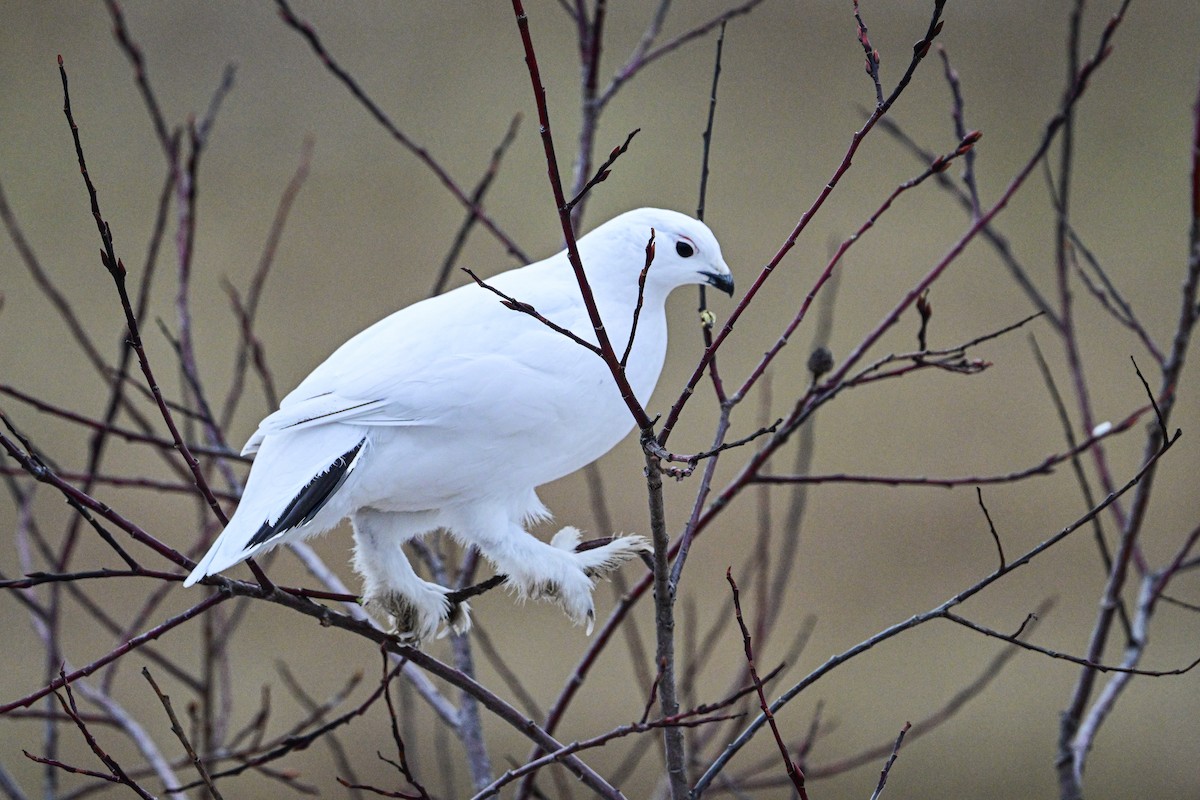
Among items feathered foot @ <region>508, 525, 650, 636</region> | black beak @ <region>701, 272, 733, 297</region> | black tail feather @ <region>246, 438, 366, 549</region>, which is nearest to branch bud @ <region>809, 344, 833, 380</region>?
black beak @ <region>701, 272, 733, 297</region>

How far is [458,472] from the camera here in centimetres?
93

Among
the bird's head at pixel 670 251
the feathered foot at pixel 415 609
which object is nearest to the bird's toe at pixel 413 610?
the feathered foot at pixel 415 609

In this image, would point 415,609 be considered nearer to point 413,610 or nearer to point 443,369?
point 413,610

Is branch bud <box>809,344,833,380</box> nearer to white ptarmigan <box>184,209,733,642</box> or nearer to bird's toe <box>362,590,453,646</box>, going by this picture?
white ptarmigan <box>184,209,733,642</box>

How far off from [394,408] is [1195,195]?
727 mm

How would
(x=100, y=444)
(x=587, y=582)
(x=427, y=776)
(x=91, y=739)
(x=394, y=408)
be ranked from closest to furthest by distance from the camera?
(x=91, y=739), (x=394, y=408), (x=587, y=582), (x=100, y=444), (x=427, y=776)

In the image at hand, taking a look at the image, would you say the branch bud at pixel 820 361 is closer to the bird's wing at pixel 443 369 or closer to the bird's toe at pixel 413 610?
the bird's wing at pixel 443 369

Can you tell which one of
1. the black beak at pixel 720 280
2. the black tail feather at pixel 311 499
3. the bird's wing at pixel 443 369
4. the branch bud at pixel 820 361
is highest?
the black beak at pixel 720 280

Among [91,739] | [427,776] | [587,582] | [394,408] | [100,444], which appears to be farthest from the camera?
[427,776]

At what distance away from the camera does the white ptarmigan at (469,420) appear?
2.99 ft

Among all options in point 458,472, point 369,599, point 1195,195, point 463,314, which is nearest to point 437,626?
point 369,599

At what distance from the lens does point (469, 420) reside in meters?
0.92

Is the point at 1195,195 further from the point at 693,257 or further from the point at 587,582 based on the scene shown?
the point at 587,582

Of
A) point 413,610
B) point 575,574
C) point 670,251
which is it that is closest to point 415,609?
point 413,610
